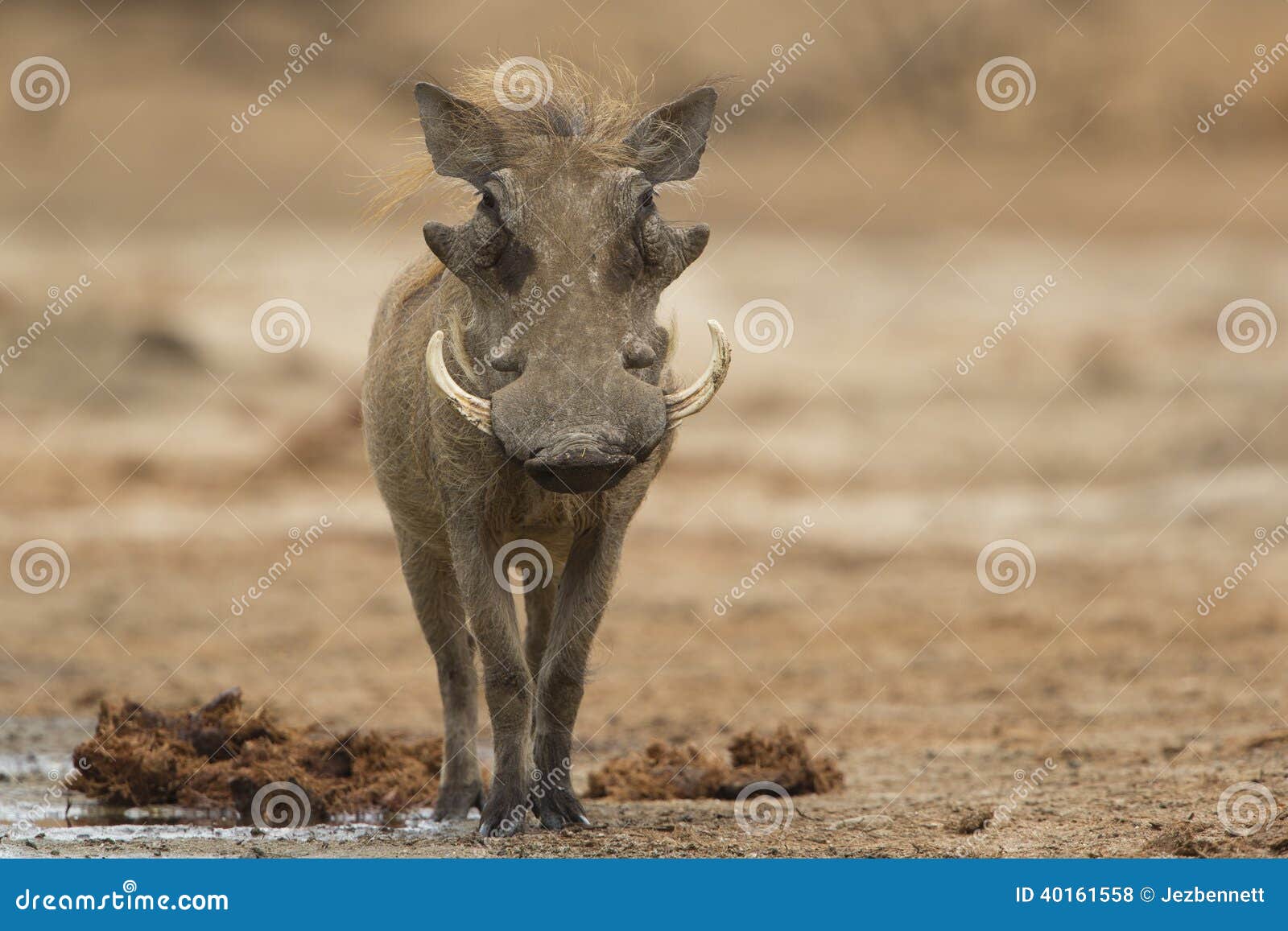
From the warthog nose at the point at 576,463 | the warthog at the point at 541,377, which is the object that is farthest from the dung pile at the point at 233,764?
the warthog nose at the point at 576,463

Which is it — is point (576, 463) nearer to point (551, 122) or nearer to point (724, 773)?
point (551, 122)

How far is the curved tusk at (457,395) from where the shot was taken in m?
5.67

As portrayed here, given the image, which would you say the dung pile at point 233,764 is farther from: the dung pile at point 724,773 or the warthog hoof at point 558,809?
the warthog hoof at point 558,809

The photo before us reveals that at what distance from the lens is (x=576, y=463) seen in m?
5.31

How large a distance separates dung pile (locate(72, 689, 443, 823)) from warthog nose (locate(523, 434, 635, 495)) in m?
2.46

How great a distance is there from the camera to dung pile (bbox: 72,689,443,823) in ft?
24.1

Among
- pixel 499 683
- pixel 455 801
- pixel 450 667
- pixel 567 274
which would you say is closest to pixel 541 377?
pixel 567 274

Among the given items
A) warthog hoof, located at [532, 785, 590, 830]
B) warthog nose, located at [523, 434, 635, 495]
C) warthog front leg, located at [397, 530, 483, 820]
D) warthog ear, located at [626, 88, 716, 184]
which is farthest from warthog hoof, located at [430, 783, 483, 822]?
warthog ear, located at [626, 88, 716, 184]

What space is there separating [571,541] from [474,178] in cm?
151

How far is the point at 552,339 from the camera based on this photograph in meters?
5.66

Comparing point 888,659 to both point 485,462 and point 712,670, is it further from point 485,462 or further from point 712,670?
point 485,462

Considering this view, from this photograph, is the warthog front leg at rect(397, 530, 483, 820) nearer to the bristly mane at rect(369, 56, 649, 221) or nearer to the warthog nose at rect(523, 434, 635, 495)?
the bristly mane at rect(369, 56, 649, 221)

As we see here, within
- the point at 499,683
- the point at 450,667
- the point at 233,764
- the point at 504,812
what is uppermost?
the point at 450,667

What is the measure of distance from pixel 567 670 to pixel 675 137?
6.98 ft
